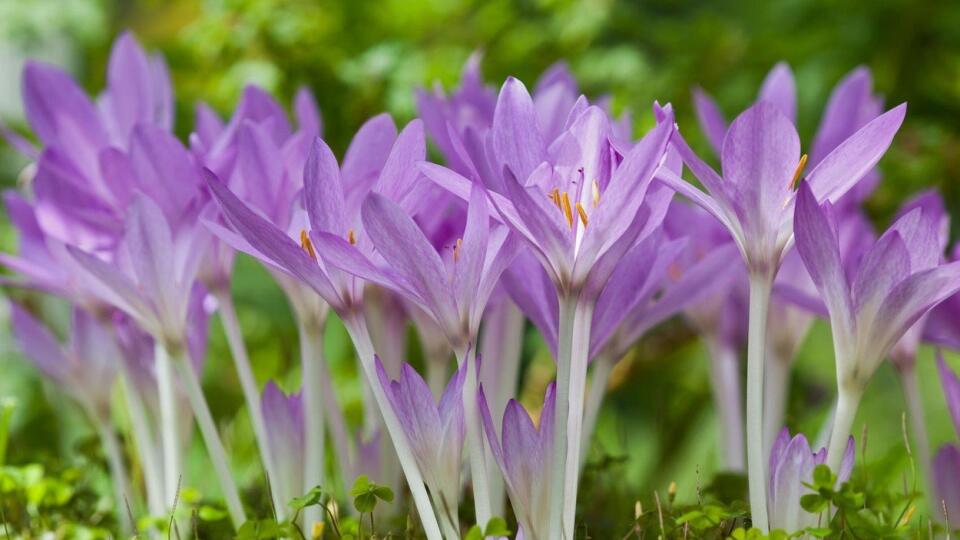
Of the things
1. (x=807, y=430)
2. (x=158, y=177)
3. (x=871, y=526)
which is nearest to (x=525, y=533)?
(x=871, y=526)

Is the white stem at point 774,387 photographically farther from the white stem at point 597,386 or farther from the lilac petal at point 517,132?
the lilac petal at point 517,132

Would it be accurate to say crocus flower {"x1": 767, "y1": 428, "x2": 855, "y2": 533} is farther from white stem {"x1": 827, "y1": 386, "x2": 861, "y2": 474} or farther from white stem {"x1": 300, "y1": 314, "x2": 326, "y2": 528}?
white stem {"x1": 300, "y1": 314, "x2": 326, "y2": 528}

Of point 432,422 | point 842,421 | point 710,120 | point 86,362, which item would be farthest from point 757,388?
point 86,362

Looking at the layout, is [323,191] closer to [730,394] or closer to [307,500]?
[307,500]

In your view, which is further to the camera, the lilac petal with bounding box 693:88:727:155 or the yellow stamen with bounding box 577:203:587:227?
the lilac petal with bounding box 693:88:727:155

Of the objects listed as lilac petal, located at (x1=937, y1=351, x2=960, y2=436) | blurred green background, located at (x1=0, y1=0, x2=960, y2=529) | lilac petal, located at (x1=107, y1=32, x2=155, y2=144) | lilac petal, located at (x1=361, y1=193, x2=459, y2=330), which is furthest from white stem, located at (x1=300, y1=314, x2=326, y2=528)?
blurred green background, located at (x1=0, y1=0, x2=960, y2=529)

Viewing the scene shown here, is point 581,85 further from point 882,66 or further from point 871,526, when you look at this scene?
point 871,526
